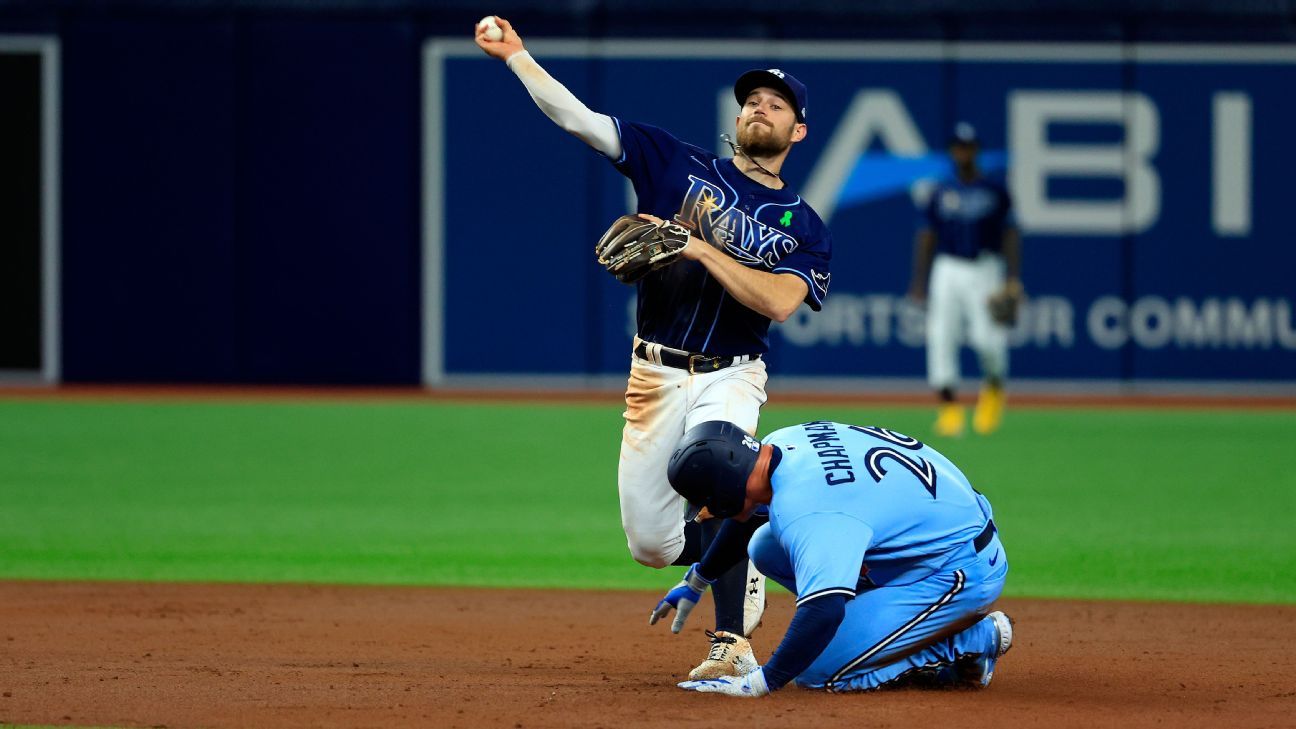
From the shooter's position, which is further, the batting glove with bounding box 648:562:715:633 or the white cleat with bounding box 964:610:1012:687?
the batting glove with bounding box 648:562:715:633

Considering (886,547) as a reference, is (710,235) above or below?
above

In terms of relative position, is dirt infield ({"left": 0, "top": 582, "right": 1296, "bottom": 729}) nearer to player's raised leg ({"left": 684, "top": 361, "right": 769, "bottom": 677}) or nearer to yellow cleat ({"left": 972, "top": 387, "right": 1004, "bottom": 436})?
player's raised leg ({"left": 684, "top": 361, "right": 769, "bottom": 677})

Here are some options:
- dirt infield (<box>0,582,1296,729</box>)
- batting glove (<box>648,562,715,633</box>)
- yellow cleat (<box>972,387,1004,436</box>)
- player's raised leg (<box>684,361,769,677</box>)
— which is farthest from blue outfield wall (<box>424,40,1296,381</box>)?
batting glove (<box>648,562,715,633</box>)

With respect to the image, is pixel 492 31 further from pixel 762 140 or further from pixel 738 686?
pixel 738 686

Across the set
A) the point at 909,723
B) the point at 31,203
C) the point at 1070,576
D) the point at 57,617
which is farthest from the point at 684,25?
the point at 909,723

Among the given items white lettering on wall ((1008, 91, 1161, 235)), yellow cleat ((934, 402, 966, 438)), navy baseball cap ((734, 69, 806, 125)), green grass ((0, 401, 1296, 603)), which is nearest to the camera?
navy baseball cap ((734, 69, 806, 125))

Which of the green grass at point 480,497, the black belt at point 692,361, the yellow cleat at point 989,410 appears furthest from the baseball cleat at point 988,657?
the yellow cleat at point 989,410

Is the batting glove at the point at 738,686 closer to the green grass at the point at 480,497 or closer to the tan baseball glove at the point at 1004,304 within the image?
the green grass at the point at 480,497

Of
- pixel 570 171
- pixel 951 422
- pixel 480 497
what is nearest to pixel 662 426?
pixel 480 497
